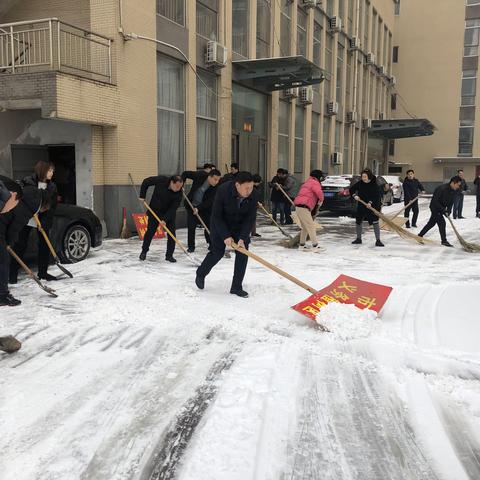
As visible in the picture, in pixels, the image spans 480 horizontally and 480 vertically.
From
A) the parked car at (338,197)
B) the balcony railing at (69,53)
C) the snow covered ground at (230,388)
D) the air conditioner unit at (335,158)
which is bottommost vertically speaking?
the snow covered ground at (230,388)

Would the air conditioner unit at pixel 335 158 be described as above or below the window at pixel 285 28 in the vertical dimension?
below

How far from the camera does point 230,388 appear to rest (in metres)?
Answer: 3.64

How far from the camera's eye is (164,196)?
8.33 metres

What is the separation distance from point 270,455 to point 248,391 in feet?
2.56

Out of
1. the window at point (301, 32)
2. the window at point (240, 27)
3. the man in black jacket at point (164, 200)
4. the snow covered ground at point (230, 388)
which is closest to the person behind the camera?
the snow covered ground at point (230, 388)

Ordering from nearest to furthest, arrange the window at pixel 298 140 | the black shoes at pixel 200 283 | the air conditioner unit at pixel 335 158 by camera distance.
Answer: the black shoes at pixel 200 283, the window at pixel 298 140, the air conditioner unit at pixel 335 158

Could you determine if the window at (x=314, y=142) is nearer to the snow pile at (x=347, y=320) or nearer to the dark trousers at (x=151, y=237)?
the dark trousers at (x=151, y=237)

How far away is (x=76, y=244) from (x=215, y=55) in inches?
303

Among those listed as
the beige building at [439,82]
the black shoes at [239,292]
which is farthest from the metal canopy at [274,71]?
the beige building at [439,82]

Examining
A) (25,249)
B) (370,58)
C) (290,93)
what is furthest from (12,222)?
(370,58)

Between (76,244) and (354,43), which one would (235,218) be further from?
(354,43)

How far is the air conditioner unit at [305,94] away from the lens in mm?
20391

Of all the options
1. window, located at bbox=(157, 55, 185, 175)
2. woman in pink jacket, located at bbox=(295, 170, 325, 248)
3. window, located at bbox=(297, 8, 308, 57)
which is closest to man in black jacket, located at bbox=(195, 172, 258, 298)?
woman in pink jacket, located at bbox=(295, 170, 325, 248)

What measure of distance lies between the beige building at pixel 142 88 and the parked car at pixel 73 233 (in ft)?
7.82
